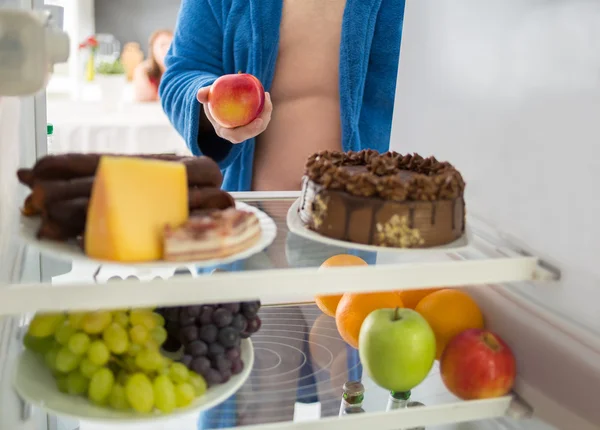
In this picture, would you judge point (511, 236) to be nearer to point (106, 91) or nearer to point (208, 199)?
point (208, 199)

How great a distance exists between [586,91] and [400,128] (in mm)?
493

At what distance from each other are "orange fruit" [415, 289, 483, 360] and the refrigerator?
0.02m

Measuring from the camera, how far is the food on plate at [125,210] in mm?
599

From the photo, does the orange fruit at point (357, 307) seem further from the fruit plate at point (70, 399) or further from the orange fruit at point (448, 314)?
the fruit plate at point (70, 399)

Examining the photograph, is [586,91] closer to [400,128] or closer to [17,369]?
[400,128]

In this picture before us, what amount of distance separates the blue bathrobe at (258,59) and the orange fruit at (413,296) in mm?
526

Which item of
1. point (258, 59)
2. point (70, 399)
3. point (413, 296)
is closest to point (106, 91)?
point (258, 59)

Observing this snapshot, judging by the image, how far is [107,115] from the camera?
3826 millimetres

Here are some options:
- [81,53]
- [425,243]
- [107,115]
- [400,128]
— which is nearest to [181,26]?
[400,128]

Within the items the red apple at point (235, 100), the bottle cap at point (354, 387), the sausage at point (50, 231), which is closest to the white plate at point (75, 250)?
the sausage at point (50, 231)

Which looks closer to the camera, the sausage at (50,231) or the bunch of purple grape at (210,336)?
the sausage at (50,231)

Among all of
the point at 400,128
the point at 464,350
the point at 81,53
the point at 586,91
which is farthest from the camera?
the point at 81,53

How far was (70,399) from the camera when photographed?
74cm

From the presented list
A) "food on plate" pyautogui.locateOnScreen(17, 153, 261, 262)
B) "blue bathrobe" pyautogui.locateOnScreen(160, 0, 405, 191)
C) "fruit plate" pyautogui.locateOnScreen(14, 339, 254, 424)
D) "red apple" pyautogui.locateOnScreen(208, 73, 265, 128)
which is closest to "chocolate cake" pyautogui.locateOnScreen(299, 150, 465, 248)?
"food on plate" pyautogui.locateOnScreen(17, 153, 261, 262)
